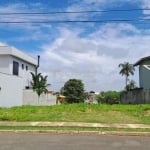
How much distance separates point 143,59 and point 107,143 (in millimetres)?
35966

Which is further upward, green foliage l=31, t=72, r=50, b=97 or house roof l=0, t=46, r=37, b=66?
house roof l=0, t=46, r=37, b=66

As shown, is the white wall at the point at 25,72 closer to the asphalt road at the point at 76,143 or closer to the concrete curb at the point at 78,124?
the concrete curb at the point at 78,124

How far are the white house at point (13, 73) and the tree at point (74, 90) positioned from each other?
18.6 metres

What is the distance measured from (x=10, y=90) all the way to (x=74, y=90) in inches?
1713

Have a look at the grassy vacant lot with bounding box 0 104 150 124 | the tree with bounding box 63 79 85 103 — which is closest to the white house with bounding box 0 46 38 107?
the grassy vacant lot with bounding box 0 104 150 124

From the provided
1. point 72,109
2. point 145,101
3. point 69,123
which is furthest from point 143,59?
point 69,123

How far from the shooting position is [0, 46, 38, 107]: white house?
44.4 metres

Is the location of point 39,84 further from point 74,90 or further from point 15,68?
point 74,90

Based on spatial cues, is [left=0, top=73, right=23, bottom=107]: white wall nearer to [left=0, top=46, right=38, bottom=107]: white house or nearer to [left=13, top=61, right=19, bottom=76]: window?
[left=0, top=46, right=38, bottom=107]: white house

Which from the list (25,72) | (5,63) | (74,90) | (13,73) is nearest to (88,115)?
(5,63)

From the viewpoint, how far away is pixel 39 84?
62.3 m

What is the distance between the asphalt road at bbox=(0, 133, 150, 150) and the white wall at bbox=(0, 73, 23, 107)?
27.3 m

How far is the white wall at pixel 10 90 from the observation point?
43.3 meters

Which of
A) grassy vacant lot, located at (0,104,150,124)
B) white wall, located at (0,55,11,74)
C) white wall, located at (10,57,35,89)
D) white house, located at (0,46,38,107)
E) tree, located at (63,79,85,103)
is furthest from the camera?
tree, located at (63,79,85,103)
